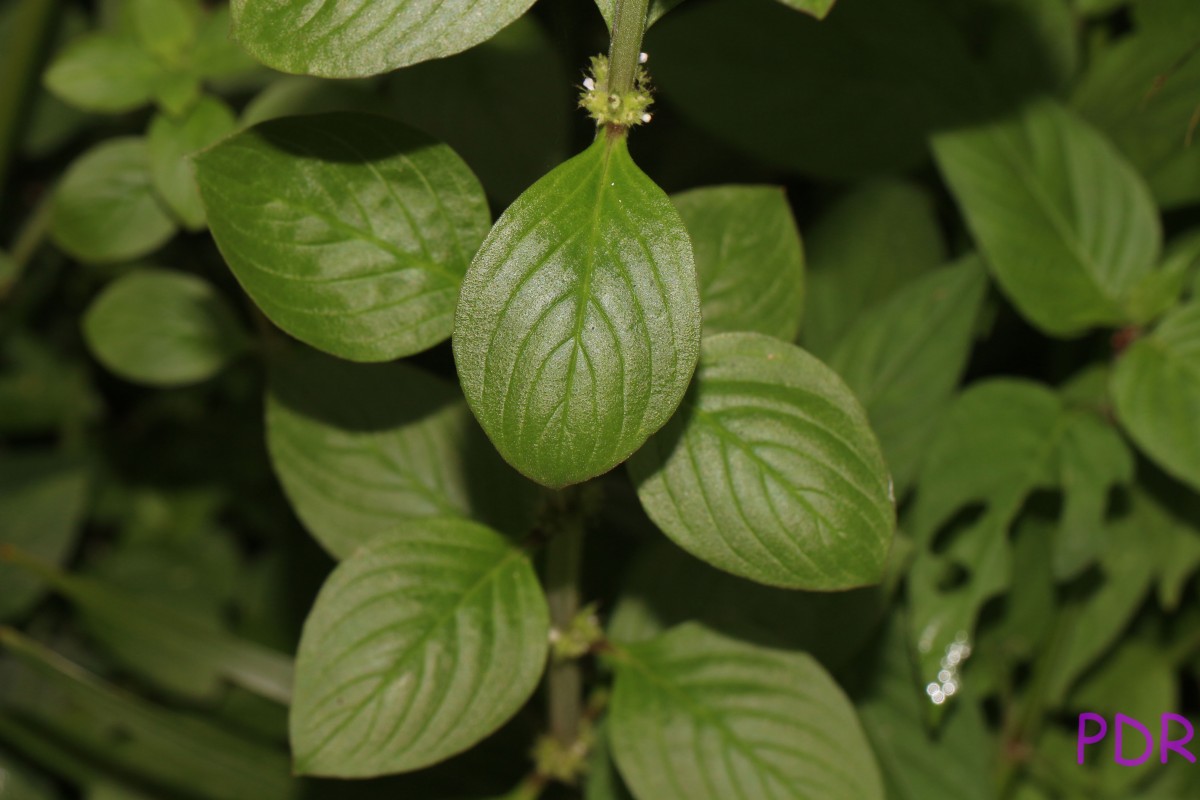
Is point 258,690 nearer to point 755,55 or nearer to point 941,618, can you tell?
point 941,618

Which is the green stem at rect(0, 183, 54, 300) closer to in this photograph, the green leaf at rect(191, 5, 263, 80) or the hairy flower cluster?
the green leaf at rect(191, 5, 263, 80)

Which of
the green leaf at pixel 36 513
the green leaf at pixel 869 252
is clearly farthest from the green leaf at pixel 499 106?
the green leaf at pixel 36 513

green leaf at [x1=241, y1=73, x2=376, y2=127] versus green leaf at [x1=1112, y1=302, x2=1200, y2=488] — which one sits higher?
green leaf at [x1=241, y1=73, x2=376, y2=127]

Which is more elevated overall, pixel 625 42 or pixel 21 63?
pixel 625 42

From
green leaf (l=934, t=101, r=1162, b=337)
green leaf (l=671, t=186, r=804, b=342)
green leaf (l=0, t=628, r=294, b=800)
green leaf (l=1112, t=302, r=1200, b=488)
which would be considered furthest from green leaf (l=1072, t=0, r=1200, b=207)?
green leaf (l=0, t=628, r=294, b=800)

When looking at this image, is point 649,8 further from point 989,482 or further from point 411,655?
point 989,482

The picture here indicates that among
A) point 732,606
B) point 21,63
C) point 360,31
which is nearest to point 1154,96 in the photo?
point 732,606
